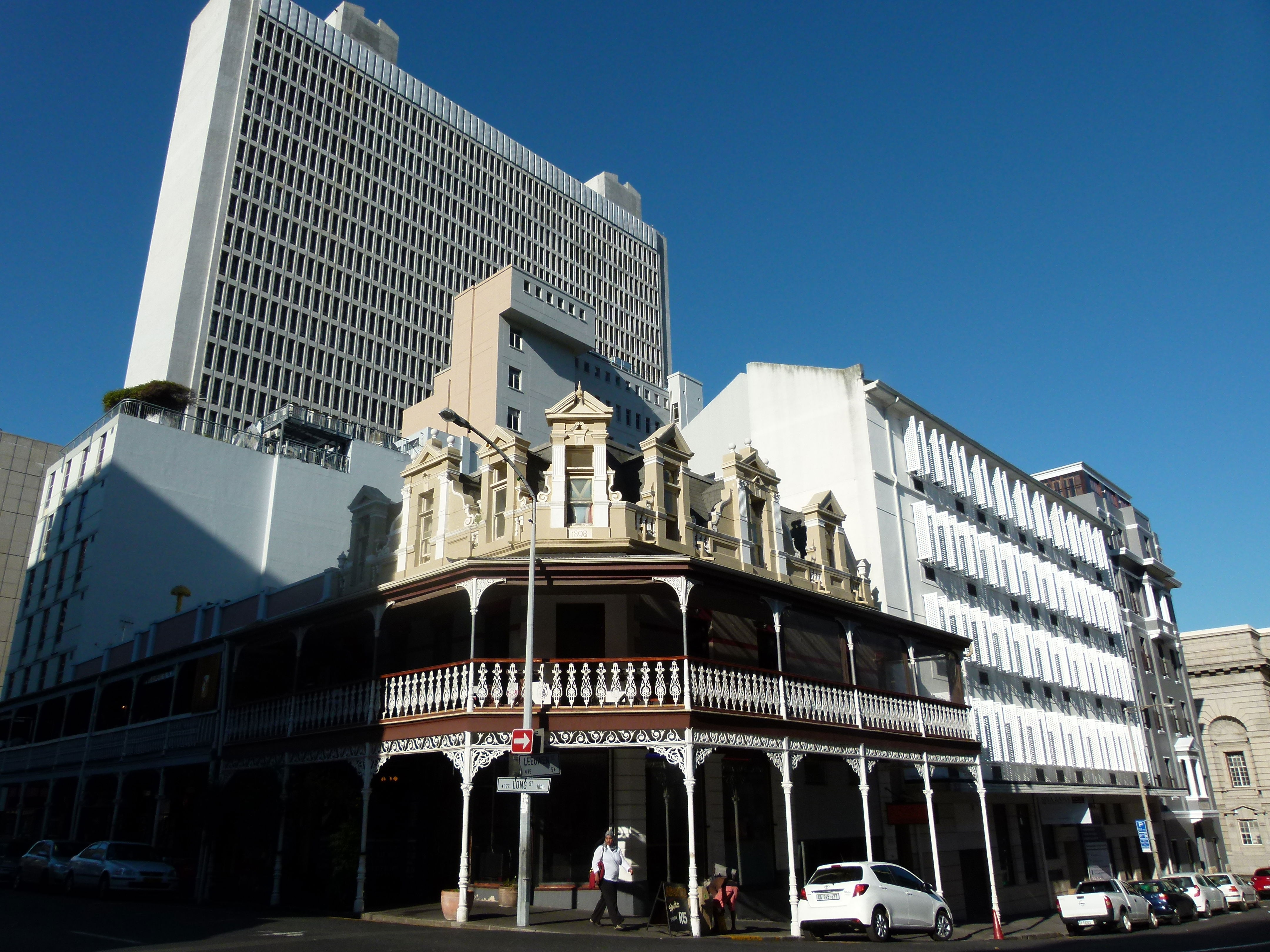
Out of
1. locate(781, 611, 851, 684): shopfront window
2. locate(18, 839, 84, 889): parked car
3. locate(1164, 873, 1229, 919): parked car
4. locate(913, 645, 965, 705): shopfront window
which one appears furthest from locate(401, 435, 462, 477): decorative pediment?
locate(1164, 873, 1229, 919): parked car

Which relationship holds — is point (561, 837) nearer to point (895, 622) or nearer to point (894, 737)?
point (894, 737)

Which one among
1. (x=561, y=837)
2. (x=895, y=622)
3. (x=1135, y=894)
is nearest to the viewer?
(x=561, y=837)

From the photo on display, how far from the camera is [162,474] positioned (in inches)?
1737

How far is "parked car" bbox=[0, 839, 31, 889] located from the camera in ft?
92.8

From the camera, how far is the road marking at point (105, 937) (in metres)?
14.0

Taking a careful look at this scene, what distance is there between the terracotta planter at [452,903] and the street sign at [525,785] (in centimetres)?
223

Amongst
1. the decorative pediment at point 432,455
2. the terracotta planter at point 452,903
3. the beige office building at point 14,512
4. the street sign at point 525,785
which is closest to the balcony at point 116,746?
the decorative pediment at point 432,455

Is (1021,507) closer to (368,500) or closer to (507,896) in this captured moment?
(368,500)

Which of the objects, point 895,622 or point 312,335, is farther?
point 312,335

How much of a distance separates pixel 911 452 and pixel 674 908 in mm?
20101

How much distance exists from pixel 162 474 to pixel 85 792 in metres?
15.6

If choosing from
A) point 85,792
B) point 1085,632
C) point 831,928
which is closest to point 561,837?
point 831,928

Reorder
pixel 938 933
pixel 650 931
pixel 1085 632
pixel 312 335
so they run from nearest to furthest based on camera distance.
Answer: pixel 650 931
pixel 938 933
pixel 1085 632
pixel 312 335

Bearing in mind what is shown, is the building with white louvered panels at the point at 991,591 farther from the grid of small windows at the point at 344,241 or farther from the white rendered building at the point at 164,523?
the grid of small windows at the point at 344,241
